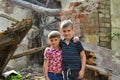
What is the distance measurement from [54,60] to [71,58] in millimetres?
232

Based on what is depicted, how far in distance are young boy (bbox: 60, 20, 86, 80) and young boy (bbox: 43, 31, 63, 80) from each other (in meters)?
0.08

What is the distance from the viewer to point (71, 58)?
4051 millimetres

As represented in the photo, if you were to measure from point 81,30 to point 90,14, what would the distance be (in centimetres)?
39

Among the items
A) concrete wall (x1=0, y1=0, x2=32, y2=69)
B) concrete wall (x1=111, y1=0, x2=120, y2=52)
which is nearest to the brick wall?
concrete wall (x1=111, y1=0, x2=120, y2=52)

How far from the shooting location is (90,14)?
6828 mm

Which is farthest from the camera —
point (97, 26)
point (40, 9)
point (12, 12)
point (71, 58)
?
point (12, 12)

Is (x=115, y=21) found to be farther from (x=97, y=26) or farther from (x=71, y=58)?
(x=71, y=58)

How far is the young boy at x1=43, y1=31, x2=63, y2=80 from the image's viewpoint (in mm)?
4109

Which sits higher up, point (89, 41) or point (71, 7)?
point (71, 7)

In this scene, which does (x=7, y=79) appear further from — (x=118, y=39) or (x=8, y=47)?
(x=118, y=39)

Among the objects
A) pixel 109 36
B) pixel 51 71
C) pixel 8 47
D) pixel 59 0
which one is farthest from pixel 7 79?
pixel 59 0

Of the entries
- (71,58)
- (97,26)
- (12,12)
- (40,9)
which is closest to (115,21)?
(97,26)

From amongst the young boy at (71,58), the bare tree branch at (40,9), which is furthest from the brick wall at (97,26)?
the bare tree branch at (40,9)

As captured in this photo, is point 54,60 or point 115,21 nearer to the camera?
point 54,60
